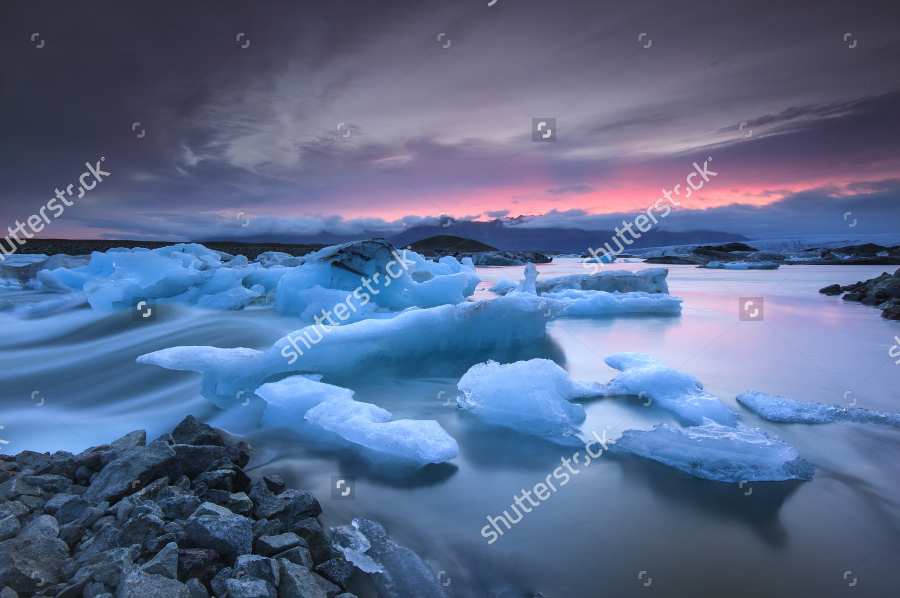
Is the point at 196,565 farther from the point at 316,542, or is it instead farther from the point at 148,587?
the point at 316,542

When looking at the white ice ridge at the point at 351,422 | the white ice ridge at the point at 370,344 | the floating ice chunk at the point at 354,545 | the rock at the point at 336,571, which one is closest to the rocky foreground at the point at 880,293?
the white ice ridge at the point at 370,344

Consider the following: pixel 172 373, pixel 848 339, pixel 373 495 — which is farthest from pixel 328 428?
pixel 848 339

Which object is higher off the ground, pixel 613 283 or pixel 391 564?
pixel 613 283

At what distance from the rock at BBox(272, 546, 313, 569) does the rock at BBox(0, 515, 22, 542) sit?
1098mm

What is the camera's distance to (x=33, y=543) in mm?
1557

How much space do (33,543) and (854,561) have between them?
3287 mm

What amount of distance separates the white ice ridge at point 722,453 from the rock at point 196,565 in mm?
2290

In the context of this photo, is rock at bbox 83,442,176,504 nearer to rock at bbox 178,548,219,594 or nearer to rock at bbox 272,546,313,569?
rock at bbox 178,548,219,594

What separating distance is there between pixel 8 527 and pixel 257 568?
113cm

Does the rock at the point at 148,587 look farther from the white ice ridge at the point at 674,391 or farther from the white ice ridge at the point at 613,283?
the white ice ridge at the point at 613,283

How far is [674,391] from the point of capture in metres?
3.55

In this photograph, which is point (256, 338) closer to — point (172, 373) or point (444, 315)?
point (172, 373)

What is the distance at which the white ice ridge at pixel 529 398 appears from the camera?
9.89ft

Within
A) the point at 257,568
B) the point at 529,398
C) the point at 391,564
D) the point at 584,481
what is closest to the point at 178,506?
the point at 257,568
